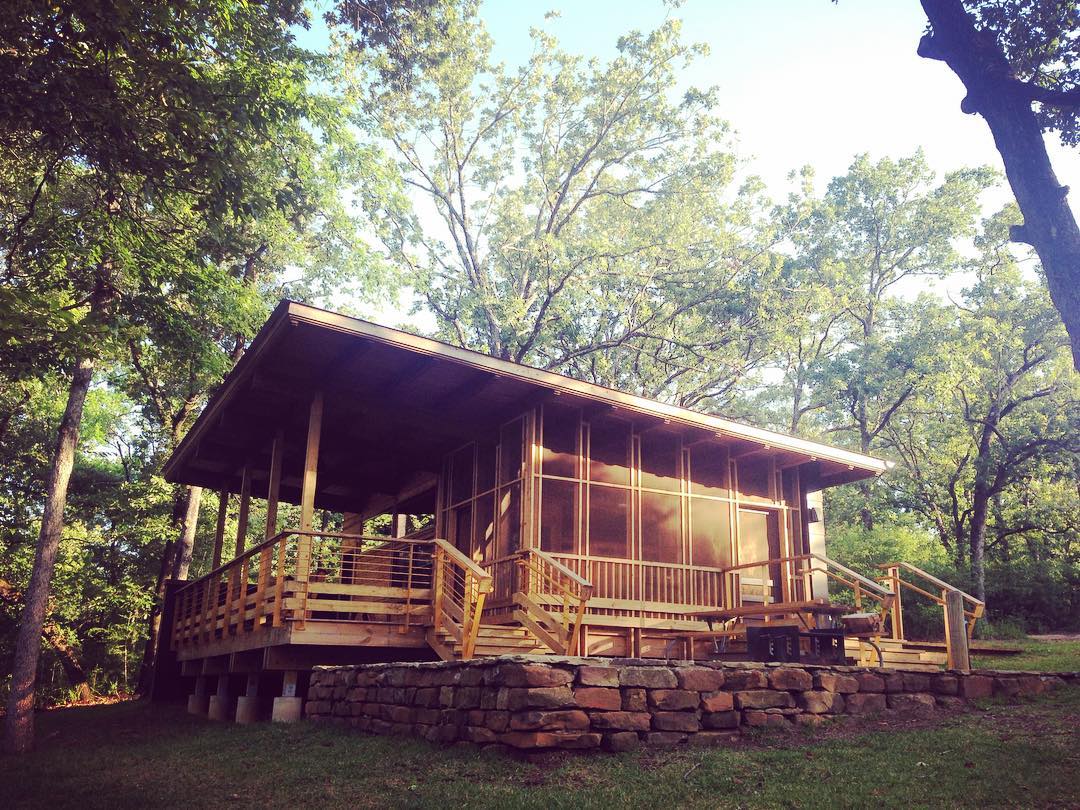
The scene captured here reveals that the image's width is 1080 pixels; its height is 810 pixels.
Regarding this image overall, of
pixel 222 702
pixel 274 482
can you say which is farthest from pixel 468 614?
pixel 222 702

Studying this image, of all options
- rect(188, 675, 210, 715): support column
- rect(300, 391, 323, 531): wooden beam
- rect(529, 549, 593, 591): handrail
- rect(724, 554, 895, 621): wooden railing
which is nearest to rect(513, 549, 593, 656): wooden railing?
rect(529, 549, 593, 591): handrail

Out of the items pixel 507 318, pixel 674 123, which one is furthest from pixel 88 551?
pixel 674 123

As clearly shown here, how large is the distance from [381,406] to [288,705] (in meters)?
4.48

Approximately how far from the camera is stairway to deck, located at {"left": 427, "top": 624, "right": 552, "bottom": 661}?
32.1 ft

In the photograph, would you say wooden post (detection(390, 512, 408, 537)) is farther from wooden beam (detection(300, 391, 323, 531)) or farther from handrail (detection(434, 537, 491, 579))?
handrail (detection(434, 537, 491, 579))

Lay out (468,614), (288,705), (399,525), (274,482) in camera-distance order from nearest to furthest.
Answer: (468,614) < (288,705) < (274,482) < (399,525)

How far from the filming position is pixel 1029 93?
7.43 meters

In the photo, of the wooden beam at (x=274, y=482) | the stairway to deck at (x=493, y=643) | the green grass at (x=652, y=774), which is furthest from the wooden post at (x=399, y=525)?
the green grass at (x=652, y=774)

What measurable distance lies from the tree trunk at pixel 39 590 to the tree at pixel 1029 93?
12.7m

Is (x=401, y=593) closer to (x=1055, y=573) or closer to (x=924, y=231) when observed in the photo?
(x=1055, y=573)

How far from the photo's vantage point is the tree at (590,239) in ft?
93.7

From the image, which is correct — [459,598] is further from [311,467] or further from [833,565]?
[833,565]

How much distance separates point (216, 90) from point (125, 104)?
136 centimetres

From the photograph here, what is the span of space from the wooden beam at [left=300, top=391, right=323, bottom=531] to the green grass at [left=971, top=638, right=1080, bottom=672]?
936 centimetres
